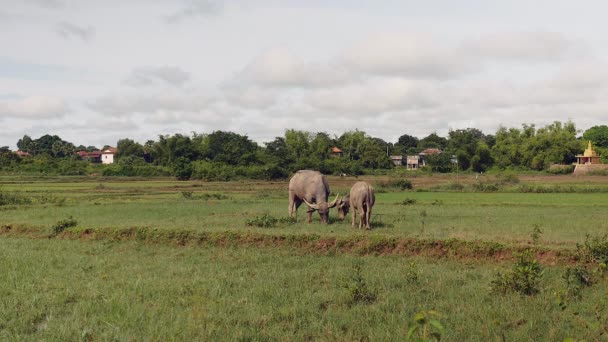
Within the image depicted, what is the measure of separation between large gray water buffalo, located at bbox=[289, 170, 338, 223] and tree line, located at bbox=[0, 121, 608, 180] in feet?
108

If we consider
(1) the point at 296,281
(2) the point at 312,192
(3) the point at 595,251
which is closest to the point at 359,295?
(1) the point at 296,281

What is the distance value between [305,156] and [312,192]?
164 ft

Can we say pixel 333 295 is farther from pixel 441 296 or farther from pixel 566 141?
pixel 566 141

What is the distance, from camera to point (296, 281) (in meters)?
8.53

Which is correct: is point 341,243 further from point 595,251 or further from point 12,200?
point 12,200

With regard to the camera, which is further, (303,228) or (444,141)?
(444,141)

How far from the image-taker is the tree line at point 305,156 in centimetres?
5509

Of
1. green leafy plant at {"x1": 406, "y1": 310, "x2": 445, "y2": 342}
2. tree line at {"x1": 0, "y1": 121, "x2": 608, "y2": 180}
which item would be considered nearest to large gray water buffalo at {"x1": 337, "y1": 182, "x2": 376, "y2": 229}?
green leafy plant at {"x1": 406, "y1": 310, "x2": 445, "y2": 342}

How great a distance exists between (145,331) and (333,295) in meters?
2.66

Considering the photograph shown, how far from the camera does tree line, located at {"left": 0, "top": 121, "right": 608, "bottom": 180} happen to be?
181 feet

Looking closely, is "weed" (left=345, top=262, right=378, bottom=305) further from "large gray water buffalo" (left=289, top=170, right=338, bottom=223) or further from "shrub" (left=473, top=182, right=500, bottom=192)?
"shrub" (left=473, top=182, right=500, bottom=192)

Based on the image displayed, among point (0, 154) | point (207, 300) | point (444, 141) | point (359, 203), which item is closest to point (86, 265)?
point (207, 300)

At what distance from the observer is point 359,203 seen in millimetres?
14414

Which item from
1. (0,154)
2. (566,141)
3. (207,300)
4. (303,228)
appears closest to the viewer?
(207,300)
